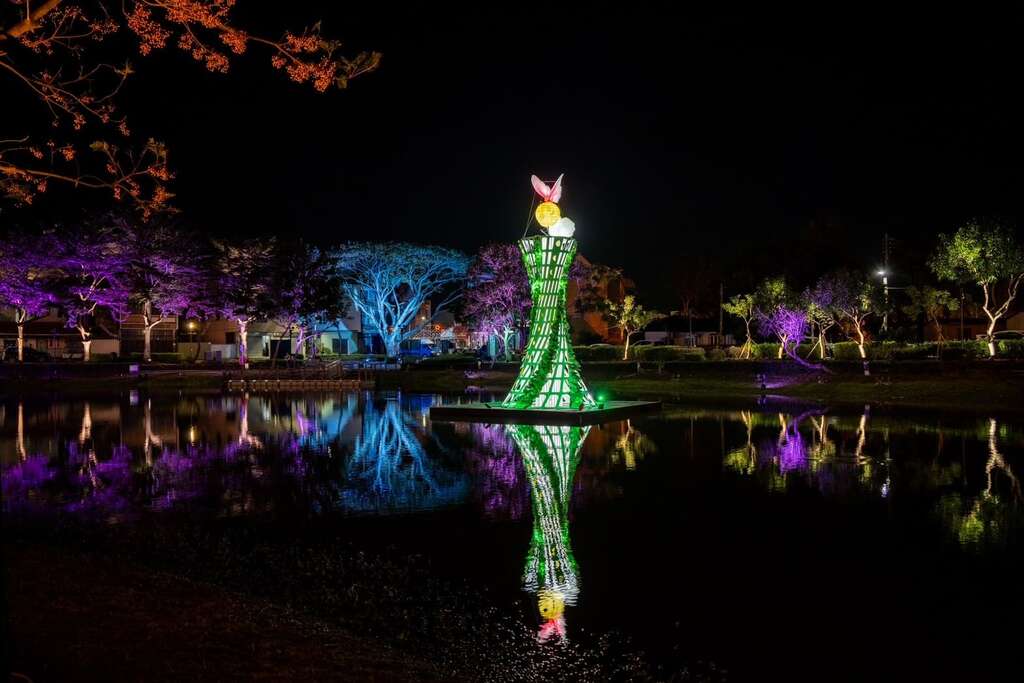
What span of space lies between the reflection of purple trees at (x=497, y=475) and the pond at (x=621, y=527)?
0.07 m

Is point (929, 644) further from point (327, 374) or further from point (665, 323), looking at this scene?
point (665, 323)

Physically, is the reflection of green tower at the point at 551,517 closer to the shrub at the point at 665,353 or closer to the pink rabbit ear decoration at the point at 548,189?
the pink rabbit ear decoration at the point at 548,189

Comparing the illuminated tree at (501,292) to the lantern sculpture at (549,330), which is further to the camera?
the illuminated tree at (501,292)

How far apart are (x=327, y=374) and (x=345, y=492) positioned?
32.1 metres

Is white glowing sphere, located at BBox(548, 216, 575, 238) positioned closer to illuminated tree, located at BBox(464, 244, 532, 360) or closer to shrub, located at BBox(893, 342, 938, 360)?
illuminated tree, located at BBox(464, 244, 532, 360)

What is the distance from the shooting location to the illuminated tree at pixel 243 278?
49.5 m

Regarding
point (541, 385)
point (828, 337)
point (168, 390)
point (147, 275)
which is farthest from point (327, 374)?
point (828, 337)

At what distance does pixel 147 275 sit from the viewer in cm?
4669

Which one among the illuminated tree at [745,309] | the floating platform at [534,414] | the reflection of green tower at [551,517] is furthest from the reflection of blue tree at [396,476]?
the illuminated tree at [745,309]

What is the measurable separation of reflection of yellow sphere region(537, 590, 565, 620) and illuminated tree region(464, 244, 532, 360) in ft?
128

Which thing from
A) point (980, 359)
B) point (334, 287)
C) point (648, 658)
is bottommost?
point (648, 658)

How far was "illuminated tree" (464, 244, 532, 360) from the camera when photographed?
47.8 meters

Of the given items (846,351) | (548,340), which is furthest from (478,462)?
(846,351)

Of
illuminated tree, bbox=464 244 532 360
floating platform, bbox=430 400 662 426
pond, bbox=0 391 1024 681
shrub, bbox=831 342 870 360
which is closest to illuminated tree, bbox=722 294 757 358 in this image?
shrub, bbox=831 342 870 360
